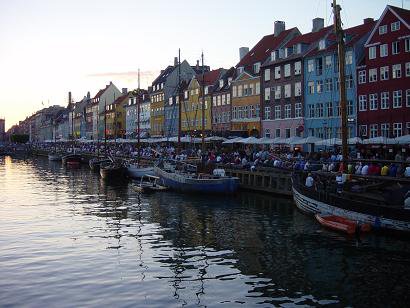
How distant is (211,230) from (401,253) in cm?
1074

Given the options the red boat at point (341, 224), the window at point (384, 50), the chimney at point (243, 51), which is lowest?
the red boat at point (341, 224)

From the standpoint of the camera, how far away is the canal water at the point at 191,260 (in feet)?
58.3

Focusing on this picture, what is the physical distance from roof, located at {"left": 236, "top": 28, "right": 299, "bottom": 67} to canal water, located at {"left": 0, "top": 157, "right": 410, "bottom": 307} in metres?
47.8

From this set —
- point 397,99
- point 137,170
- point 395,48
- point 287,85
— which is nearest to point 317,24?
point 287,85

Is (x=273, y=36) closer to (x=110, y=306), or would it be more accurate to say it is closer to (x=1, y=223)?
(x=1, y=223)

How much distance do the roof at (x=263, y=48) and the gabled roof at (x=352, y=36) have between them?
11739 millimetres

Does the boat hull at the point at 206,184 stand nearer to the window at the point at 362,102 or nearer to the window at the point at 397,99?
the window at the point at 397,99

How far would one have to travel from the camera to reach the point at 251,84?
8144 centimetres

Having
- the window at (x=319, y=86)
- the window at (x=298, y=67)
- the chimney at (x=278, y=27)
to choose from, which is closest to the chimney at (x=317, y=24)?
the window at (x=298, y=67)

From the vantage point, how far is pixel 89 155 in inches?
4200

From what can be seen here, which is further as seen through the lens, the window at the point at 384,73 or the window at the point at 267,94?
the window at the point at 267,94

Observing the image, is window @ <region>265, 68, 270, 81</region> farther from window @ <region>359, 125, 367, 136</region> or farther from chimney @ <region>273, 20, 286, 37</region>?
window @ <region>359, 125, 367, 136</region>

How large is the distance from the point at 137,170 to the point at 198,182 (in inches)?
802

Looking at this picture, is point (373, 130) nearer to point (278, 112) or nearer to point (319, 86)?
point (319, 86)
